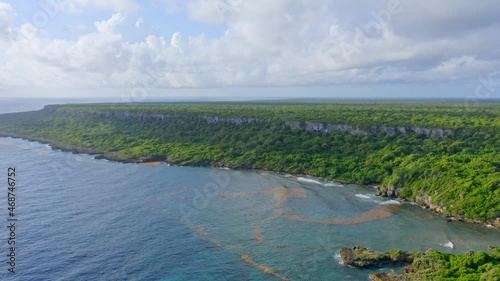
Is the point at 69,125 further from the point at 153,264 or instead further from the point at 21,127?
the point at 153,264

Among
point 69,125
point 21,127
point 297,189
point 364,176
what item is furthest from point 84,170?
point 21,127

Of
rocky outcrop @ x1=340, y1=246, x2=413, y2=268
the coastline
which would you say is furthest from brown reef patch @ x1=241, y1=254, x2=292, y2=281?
the coastline

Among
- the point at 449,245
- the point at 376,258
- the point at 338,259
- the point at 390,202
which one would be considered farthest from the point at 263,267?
the point at 390,202

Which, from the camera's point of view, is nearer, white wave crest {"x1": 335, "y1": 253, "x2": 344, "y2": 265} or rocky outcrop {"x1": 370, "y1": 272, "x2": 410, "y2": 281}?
rocky outcrop {"x1": 370, "y1": 272, "x2": 410, "y2": 281}

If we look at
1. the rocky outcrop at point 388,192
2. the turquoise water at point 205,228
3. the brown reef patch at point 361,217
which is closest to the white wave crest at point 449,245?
the turquoise water at point 205,228

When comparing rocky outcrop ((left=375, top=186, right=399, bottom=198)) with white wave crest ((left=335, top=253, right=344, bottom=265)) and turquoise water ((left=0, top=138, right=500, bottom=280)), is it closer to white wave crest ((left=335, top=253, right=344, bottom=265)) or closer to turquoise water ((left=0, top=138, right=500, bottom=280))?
turquoise water ((left=0, top=138, right=500, bottom=280))

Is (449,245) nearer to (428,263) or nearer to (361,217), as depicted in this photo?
(428,263)

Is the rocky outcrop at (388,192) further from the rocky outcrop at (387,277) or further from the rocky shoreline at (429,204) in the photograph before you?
the rocky outcrop at (387,277)
